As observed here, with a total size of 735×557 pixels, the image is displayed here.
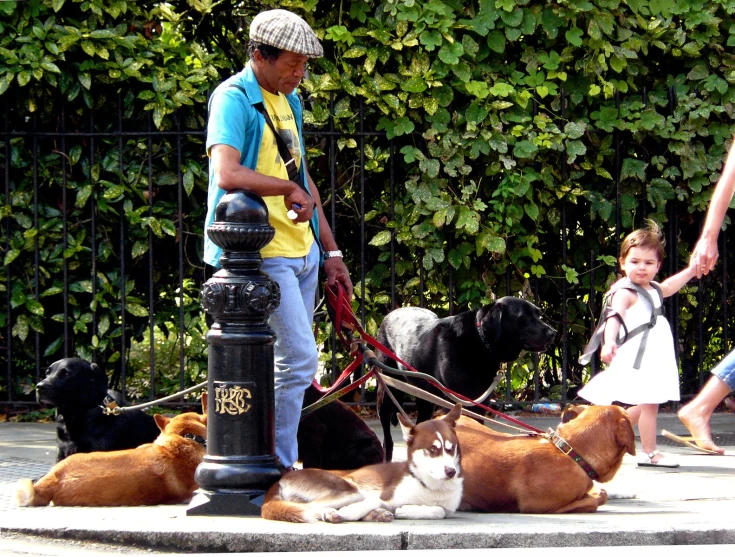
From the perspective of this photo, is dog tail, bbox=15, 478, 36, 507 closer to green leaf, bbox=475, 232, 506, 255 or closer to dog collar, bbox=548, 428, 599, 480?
dog collar, bbox=548, 428, 599, 480

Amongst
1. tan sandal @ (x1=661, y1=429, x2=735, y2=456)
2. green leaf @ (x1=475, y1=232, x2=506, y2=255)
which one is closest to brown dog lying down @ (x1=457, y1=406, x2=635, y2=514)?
tan sandal @ (x1=661, y1=429, x2=735, y2=456)

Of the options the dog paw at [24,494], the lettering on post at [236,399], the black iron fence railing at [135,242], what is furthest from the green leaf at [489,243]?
the dog paw at [24,494]

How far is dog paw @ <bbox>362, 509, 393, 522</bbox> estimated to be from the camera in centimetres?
439

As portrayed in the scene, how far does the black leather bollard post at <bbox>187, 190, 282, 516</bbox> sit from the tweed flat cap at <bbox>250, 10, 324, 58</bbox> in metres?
0.68

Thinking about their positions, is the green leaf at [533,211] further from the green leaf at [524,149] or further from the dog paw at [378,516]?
the dog paw at [378,516]

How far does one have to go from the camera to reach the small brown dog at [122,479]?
15.9 ft

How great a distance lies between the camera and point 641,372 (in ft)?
20.6

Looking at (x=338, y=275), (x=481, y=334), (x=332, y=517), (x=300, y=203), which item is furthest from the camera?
(x=481, y=334)

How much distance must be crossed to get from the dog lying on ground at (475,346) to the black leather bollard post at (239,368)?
2.03m

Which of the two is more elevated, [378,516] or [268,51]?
[268,51]

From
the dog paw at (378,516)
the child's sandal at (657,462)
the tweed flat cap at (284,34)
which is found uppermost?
the tweed flat cap at (284,34)

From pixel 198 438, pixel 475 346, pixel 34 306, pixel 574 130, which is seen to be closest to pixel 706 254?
pixel 475 346

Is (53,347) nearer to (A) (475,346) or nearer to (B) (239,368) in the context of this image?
(A) (475,346)

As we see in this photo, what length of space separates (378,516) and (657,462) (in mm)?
2461
